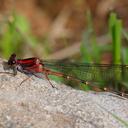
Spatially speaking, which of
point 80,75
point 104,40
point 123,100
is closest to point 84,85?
point 80,75

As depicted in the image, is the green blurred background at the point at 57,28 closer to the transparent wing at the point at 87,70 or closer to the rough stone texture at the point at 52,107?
the transparent wing at the point at 87,70

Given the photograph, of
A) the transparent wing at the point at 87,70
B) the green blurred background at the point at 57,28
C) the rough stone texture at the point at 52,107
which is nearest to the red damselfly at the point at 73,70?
the transparent wing at the point at 87,70

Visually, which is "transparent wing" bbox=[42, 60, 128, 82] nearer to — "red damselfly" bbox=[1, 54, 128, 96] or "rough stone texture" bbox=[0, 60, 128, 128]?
"red damselfly" bbox=[1, 54, 128, 96]

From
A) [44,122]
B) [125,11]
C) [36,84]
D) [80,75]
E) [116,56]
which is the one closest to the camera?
[44,122]

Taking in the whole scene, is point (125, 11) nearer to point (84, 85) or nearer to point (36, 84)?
point (84, 85)

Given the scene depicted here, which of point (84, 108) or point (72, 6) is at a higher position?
point (72, 6)
